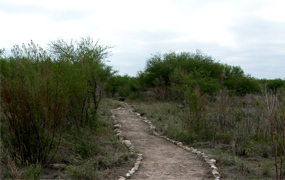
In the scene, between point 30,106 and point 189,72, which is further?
point 189,72

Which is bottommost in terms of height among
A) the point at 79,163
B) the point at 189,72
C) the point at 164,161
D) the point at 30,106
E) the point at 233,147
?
the point at 164,161

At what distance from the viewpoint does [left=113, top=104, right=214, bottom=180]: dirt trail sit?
6.11 metres

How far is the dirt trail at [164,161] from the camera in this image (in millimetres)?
6113

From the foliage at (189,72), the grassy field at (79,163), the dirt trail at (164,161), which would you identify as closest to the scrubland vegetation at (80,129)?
the grassy field at (79,163)

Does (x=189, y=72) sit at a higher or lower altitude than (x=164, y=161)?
higher

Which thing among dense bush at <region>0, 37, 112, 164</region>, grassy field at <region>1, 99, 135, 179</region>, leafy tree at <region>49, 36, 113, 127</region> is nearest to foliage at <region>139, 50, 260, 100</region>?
leafy tree at <region>49, 36, 113, 127</region>

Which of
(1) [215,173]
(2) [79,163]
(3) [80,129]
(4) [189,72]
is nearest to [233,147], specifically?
(1) [215,173]

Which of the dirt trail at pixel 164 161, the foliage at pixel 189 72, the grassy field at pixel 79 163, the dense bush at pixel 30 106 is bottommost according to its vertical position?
the dirt trail at pixel 164 161

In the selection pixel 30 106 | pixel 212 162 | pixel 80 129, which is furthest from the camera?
pixel 80 129

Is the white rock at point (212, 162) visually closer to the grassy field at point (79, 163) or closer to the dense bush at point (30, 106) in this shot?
the grassy field at point (79, 163)

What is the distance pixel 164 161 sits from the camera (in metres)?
7.23

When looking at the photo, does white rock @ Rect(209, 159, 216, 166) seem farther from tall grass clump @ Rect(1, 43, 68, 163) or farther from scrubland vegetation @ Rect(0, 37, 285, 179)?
tall grass clump @ Rect(1, 43, 68, 163)

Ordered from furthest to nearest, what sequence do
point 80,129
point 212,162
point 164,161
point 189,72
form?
1. point 189,72
2. point 80,129
3. point 164,161
4. point 212,162

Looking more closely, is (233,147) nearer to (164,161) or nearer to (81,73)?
(164,161)
